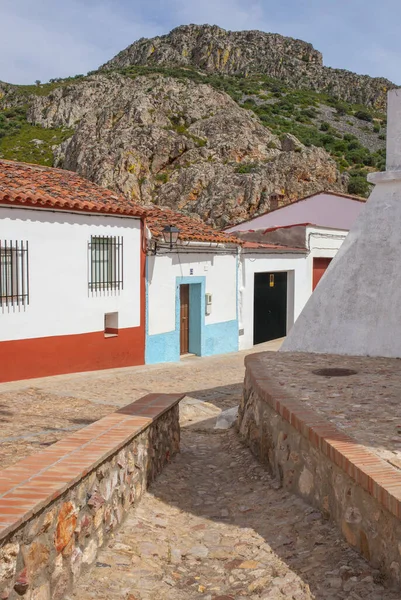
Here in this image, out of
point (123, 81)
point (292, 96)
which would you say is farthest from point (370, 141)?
point (123, 81)

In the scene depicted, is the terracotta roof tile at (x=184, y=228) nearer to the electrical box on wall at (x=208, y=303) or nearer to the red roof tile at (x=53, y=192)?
the red roof tile at (x=53, y=192)

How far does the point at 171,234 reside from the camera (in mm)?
14312

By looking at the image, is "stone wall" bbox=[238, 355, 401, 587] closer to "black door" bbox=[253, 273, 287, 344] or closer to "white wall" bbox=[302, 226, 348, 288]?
"black door" bbox=[253, 273, 287, 344]

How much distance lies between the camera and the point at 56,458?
3.47 m

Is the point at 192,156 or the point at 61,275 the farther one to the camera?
the point at 192,156

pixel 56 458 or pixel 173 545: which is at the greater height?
pixel 56 458

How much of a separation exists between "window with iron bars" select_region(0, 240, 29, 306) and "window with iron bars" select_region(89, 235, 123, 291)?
1.79 metres

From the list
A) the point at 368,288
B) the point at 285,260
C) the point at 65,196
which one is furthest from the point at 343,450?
the point at 285,260

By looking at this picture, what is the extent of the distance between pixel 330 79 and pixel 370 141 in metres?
30.2

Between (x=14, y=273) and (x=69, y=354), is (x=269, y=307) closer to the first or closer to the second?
(x=69, y=354)

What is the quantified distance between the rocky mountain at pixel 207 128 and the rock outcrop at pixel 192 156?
9cm

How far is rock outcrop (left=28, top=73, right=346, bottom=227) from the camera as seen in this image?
115ft

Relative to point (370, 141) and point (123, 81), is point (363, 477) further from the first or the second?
point (123, 81)

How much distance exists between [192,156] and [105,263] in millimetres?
28718
